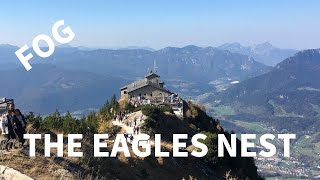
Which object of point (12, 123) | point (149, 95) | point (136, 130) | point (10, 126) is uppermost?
point (12, 123)

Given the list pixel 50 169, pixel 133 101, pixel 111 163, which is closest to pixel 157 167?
pixel 111 163

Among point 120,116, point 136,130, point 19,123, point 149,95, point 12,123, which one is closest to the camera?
point 12,123

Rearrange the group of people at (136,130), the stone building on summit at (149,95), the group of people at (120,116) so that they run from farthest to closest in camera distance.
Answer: the stone building on summit at (149,95)
the group of people at (120,116)
the group of people at (136,130)

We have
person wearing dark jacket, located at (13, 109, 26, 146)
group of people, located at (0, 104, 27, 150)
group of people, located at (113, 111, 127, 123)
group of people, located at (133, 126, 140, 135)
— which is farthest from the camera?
group of people, located at (113, 111, 127, 123)

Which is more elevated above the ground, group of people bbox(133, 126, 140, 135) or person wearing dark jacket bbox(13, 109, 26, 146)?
person wearing dark jacket bbox(13, 109, 26, 146)

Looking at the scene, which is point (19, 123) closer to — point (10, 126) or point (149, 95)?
point (10, 126)

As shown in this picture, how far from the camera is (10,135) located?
728 inches

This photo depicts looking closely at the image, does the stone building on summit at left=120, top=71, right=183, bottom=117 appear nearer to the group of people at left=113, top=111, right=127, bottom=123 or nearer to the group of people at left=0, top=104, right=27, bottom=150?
the group of people at left=113, top=111, right=127, bottom=123

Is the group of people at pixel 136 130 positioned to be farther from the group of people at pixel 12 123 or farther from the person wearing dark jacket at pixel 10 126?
the group of people at pixel 12 123

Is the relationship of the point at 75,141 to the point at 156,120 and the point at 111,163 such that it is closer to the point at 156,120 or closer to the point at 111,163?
the point at 111,163

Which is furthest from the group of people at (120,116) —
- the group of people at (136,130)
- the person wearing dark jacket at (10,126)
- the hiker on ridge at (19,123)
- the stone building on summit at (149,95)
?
the hiker on ridge at (19,123)

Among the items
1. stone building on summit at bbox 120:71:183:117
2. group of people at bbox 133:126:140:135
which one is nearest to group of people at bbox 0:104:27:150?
group of people at bbox 133:126:140:135

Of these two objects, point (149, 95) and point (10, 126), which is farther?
point (149, 95)

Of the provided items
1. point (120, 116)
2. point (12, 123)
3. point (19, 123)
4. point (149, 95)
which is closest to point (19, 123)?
point (19, 123)
